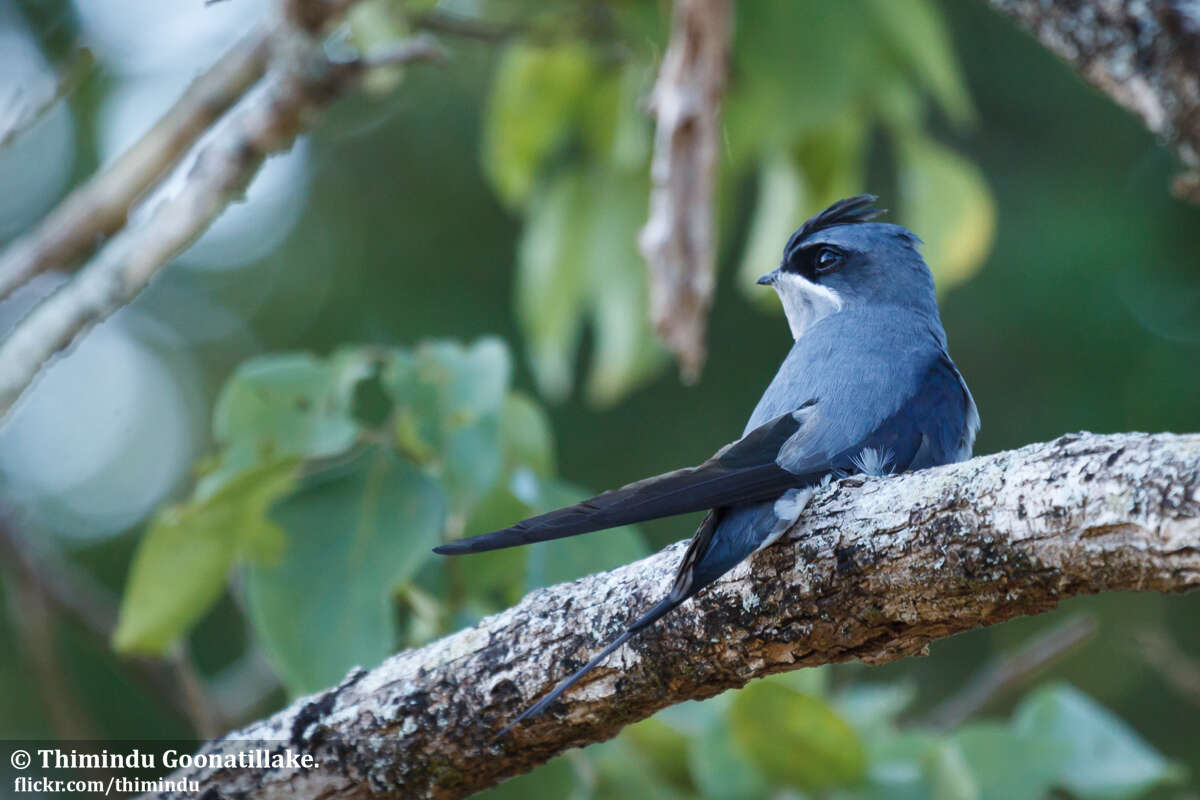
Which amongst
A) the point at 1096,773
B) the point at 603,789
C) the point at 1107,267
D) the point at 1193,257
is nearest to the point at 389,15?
the point at 603,789

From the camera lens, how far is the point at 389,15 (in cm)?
358

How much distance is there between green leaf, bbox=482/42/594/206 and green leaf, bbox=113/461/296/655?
6.01 ft

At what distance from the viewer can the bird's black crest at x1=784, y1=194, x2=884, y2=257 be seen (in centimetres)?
275

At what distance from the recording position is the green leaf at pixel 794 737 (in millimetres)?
2465

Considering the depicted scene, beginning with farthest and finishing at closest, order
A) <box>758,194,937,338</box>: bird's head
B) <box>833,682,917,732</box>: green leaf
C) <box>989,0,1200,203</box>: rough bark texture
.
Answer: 1. <box>833,682,917,732</box>: green leaf
2. <box>758,194,937,338</box>: bird's head
3. <box>989,0,1200,203</box>: rough bark texture

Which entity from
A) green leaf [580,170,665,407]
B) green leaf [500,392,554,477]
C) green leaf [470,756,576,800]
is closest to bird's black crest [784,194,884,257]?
green leaf [500,392,554,477]

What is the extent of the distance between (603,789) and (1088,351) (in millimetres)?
4189

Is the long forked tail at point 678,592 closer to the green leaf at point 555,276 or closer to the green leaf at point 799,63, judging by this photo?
the green leaf at point 799,63

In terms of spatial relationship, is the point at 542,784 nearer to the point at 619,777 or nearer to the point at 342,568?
the point at 619,777

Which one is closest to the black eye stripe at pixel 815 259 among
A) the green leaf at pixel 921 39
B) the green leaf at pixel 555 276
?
the green leaf at pixel 921 39

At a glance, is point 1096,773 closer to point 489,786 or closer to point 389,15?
point 489,786

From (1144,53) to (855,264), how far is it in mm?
816

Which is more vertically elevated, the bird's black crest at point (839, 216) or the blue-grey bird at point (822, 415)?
the bird's black crest at point (839, 216)

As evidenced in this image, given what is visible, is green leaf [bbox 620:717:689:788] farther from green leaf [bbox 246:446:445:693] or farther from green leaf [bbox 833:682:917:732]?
green leaf [bbox 246:446:445:693]
